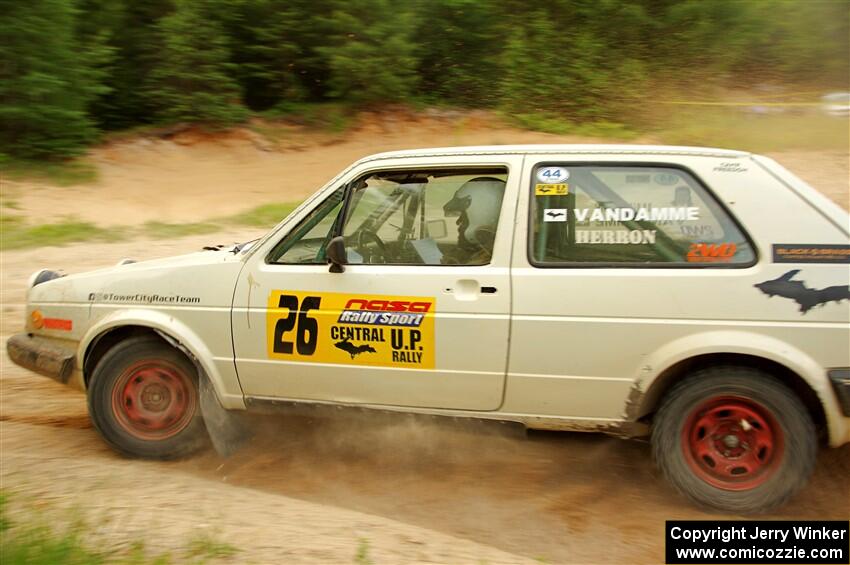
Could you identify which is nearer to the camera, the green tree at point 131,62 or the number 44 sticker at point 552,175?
the number 44 sticker at point 552,175

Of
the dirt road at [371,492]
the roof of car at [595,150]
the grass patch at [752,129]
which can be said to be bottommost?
the dirt road at [371,492]

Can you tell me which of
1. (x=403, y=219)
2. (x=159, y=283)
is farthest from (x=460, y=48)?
(x=159, y=283)

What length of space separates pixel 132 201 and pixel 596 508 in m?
10.9

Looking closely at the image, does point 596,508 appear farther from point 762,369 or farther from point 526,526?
point 762,369

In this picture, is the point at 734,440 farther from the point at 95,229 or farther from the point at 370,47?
the point at 370,47

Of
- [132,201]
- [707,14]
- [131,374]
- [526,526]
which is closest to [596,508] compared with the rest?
[526,526]

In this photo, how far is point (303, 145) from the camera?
16297 millimetres

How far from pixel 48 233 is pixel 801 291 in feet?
30.4

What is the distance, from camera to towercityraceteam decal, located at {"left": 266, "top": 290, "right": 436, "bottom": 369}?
400 cm

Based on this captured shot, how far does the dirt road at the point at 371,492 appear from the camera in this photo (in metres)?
3.55

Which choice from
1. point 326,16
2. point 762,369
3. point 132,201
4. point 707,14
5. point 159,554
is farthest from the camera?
point 707,14

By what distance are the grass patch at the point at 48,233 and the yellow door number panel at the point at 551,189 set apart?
7.62 metres

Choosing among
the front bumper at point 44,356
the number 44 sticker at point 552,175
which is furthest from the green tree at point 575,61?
the front bumper at point 44,356

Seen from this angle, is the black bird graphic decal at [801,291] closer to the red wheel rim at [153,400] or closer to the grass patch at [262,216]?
the red wheel rim at [153,400]
